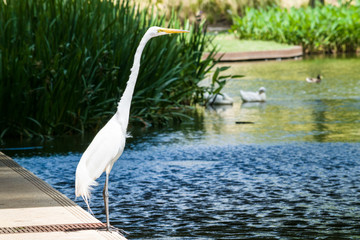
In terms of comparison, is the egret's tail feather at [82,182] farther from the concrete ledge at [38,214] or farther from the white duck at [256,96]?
the white duck at [256,96]

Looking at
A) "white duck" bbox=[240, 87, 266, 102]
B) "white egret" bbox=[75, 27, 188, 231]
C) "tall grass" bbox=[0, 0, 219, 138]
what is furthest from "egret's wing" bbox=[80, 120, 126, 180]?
"white duck" bbox=[240, 87, 266, 102]

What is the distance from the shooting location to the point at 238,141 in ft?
36.2

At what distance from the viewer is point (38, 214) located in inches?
237

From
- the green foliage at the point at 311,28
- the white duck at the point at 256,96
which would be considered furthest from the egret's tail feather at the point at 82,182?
the green foliage at the point at 311,28

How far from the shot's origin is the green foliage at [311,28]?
34594 mm

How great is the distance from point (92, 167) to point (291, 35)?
30.6 metres

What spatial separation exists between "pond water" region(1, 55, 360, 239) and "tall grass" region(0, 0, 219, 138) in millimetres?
404

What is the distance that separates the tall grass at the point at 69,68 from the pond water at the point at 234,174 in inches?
15.9

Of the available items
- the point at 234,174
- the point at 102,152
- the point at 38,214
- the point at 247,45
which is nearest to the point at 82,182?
the point at 102,152

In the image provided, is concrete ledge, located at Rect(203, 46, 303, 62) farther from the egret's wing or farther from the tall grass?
the egret's wing

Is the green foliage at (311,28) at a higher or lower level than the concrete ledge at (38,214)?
lower

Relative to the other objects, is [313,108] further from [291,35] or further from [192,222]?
[291,35]

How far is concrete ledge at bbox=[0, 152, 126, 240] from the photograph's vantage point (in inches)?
214

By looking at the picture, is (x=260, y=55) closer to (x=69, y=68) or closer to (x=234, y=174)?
(x=69, y=68)
